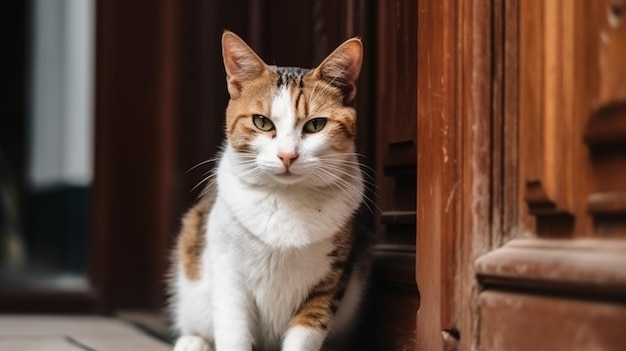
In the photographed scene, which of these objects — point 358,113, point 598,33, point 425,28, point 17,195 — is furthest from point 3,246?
point 598,33

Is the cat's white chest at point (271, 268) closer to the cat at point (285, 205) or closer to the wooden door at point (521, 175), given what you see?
the cat at point (285, 205)

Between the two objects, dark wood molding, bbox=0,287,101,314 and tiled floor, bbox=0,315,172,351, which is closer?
tiled floor, bbox=0,315,172,351

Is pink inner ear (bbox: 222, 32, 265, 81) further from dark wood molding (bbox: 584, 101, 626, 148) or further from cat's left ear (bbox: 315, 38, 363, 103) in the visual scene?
dark wood molding (bbox: 584, 101, 626, 148)

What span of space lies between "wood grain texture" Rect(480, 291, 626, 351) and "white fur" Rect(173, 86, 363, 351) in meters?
0.32

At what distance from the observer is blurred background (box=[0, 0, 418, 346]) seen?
144 centimetres

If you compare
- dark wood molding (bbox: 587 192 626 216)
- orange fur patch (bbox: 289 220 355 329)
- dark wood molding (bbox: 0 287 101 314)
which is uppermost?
dark wood molding (bbox: 587 192 626 216)

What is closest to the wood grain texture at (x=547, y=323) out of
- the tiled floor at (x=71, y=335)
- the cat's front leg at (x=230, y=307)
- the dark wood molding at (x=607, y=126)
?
the dark wood molding at (x=607, y=126)

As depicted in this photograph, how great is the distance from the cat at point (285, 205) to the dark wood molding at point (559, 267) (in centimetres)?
31

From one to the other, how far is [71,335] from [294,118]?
0.76 meters

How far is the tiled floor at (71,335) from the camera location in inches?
62.8

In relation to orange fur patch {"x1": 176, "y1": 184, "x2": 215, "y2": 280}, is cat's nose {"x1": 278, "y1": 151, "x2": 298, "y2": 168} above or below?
above

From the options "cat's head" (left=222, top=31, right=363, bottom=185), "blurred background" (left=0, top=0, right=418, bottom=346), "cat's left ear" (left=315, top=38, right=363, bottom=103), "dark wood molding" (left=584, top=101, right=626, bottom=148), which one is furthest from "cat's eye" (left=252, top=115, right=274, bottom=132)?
"dark wood molding" (left=584, top=101, right=626, bottom=148)

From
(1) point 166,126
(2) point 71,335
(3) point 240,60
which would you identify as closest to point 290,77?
(3) point 240,60

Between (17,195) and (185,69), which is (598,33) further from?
(17,195)
